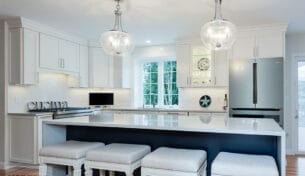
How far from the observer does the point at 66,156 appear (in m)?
2.39

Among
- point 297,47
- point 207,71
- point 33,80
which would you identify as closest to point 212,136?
point 207,71

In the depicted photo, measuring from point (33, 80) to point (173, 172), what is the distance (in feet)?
11.1

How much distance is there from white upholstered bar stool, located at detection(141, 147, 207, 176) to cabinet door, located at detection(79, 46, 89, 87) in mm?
3974

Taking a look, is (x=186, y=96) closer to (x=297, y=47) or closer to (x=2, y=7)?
(x=297, y=47)

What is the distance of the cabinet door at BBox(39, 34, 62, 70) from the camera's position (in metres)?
4.71

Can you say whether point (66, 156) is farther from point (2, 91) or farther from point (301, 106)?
point (301, 106)

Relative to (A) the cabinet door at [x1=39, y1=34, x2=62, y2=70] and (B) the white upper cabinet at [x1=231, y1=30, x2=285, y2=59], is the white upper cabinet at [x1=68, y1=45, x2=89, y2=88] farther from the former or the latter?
(B) the white upper cabinet at [x1=231, y1=30, x2=285, y2=59]

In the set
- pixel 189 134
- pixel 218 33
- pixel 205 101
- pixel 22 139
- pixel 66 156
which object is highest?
pixel 218 33

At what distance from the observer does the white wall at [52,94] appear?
176 inches

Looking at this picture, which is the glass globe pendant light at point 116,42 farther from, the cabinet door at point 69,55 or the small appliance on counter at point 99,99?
the small appliance on counter at point 99,99

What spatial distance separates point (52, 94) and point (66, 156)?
3.24 m

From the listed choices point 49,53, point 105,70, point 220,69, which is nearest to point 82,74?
point 105,70

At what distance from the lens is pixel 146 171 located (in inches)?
84.4

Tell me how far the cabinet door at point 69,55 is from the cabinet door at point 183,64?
217 centimetres
